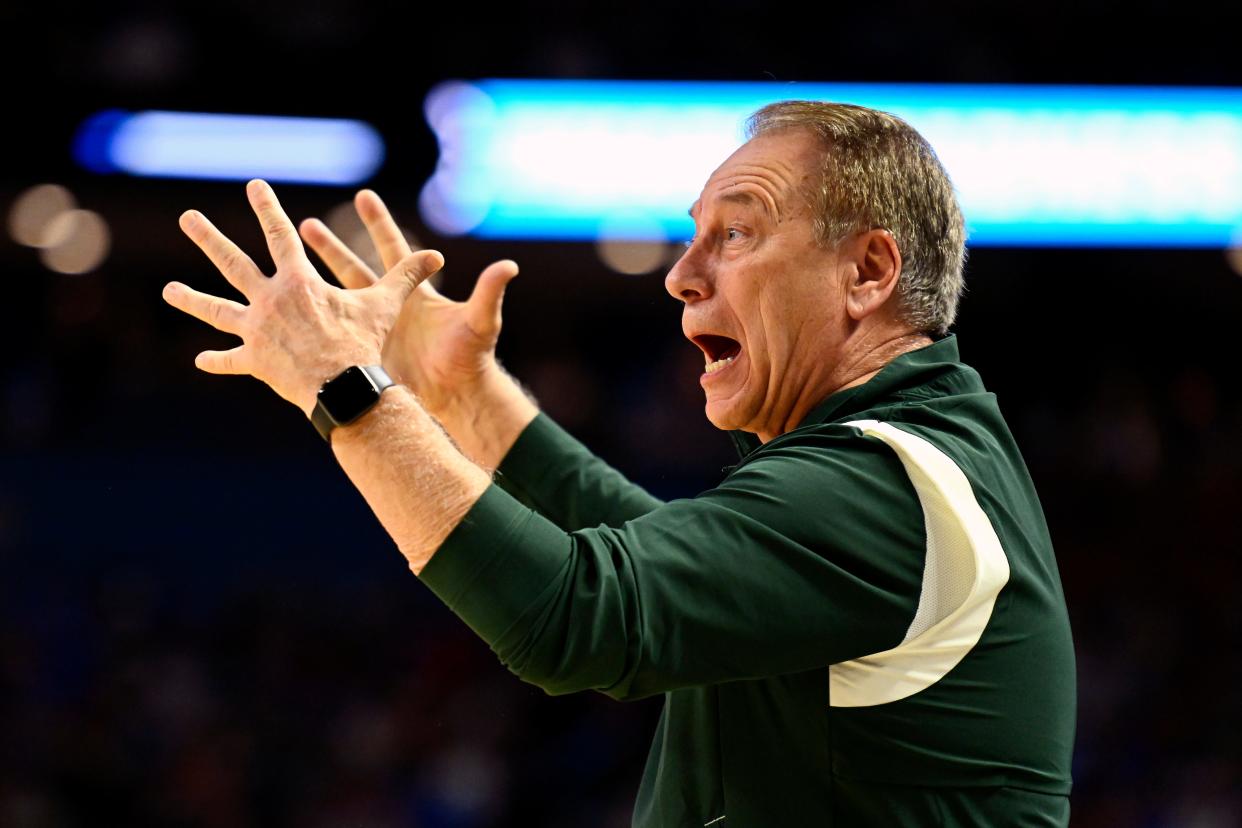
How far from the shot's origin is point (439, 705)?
7156mm

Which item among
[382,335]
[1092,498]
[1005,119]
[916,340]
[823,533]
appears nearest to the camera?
[823,533]

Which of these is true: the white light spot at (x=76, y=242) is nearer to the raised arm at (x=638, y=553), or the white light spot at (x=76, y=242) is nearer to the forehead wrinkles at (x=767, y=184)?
the forehead wrinkles at (x=767, y=184)

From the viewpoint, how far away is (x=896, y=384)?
189cm

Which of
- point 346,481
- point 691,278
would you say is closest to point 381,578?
point 346,481

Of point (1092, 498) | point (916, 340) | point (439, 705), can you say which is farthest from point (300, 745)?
point (916, 340)

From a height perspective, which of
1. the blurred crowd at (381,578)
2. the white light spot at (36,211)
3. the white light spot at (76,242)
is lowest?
the blurred crowd at (381,578)

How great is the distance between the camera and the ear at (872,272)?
6.55 feet

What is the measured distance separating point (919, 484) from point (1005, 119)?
5.27 m

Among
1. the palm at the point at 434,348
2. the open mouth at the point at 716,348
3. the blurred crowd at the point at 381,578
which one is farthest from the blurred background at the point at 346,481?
the open mouth at the point at 716,348

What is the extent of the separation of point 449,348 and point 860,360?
0.89 meters

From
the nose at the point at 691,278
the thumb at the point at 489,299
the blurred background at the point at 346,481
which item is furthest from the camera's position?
the blurred background at the point at 346,481

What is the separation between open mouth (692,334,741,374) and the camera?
7.10ft

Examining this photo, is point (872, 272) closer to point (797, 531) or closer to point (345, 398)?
point (797, 531)

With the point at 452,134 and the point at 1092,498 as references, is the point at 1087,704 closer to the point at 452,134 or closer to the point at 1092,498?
the point at 1092,498
